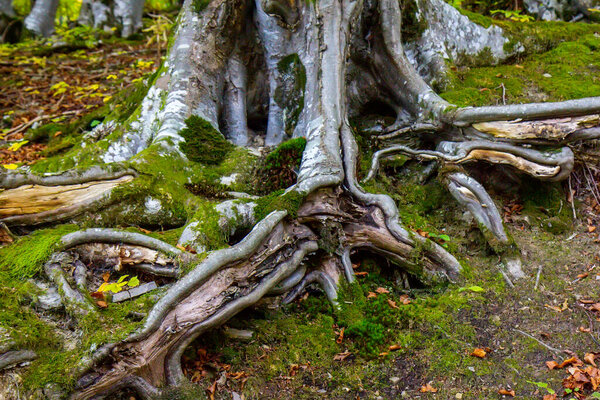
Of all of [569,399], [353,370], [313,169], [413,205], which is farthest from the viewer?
[413,205]

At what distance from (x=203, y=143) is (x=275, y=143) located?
3.69 feet

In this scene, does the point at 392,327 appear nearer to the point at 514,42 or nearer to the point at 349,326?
the point at 349,326

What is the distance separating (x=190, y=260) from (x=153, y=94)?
307 cm

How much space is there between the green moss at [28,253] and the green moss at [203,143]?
166 cm

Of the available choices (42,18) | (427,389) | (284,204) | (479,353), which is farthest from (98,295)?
(42,18)

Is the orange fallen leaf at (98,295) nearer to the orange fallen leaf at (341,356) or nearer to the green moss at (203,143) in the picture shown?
the orange fallen leaf at (341,356)

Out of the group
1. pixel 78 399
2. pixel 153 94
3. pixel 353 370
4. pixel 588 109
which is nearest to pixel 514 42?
pixel 588 109

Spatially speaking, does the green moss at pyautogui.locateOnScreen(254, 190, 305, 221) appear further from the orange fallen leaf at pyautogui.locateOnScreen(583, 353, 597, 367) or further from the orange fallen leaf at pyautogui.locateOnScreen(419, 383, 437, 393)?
the orange fallen leaf at pyautogui.locateOnScreen(583, 353, 597, 367)

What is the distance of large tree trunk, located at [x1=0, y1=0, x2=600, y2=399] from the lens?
344 centimetres

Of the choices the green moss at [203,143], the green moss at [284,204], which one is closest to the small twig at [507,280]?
the green moss at [284,204]

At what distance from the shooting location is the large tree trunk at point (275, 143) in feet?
11.3

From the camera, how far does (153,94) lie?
19.4ft

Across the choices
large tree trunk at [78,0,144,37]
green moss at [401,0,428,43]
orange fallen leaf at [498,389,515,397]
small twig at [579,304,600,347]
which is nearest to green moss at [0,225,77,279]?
orange fallen leaf at [498,389,515,397]

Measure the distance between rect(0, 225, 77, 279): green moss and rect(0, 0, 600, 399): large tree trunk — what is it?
0.10 meters
